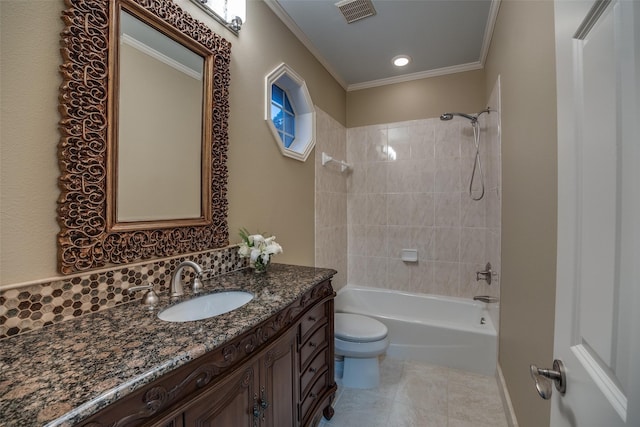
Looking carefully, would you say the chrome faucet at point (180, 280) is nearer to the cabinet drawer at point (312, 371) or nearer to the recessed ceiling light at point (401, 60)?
the cabinet drawer at point (312, 371)

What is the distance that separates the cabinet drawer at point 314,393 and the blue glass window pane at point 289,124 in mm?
1833

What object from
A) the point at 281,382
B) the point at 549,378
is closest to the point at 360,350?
the point at 281,382

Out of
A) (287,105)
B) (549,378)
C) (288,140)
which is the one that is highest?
(287,105)

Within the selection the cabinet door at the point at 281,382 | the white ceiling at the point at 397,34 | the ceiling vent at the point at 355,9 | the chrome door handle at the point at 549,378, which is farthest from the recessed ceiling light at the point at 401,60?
the chrome door handle at the point at 549,378

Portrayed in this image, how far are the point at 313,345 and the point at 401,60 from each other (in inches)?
99.1

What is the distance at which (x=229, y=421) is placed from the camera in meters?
0.88

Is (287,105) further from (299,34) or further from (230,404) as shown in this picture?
(230,404)

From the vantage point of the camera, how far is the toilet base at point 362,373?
6.67 ft

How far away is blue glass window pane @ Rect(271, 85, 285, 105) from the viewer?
2.18 metres

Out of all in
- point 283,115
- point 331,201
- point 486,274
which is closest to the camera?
point 283,115

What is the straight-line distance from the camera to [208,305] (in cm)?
124

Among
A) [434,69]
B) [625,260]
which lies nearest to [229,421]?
[625,260]

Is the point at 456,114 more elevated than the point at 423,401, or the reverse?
the point at 456,114

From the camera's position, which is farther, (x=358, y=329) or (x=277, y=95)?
(x=277, y=95)
